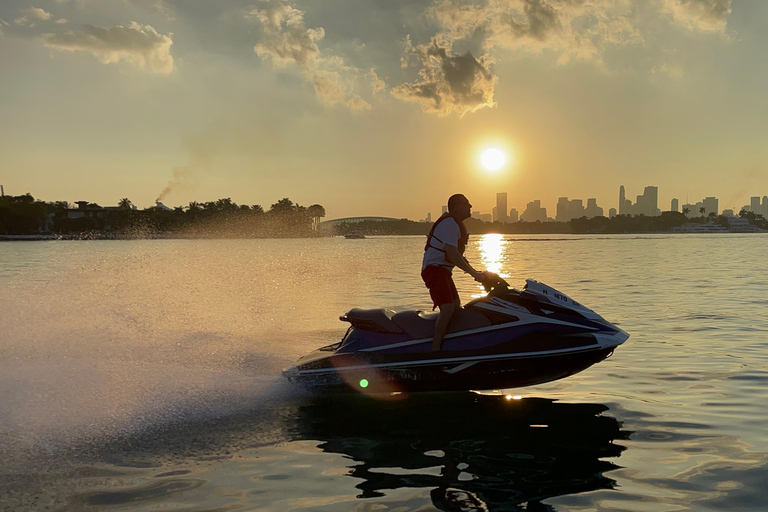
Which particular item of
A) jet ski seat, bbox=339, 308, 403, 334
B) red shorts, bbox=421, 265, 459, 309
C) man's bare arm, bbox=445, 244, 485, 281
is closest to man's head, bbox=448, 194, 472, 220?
man's bare arm, bbox=445, 244, 485, 281

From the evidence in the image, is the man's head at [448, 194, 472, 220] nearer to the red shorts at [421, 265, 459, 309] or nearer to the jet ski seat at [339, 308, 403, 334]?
the red shorts at [421, 265, 459, 309]

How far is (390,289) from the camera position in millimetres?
20688

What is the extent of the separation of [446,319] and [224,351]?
440cm

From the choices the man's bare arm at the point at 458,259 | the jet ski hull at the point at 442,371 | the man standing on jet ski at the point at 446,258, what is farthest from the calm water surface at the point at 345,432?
the man's bare arm at the point at 458,259

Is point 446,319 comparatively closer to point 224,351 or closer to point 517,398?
point 517,398

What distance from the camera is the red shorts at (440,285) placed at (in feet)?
20.9

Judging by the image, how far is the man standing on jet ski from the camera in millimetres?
6367

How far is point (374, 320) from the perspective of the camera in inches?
265

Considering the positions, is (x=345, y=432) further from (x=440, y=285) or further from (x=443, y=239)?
(x=443, y=239)

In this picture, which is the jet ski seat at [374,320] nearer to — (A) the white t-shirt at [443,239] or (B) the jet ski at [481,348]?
(B) the jet ski at [481,348]

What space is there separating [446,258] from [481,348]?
108 cm

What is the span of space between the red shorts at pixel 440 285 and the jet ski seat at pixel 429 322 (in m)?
0.22

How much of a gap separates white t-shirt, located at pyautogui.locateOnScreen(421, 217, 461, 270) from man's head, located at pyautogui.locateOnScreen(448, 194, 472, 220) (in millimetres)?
100

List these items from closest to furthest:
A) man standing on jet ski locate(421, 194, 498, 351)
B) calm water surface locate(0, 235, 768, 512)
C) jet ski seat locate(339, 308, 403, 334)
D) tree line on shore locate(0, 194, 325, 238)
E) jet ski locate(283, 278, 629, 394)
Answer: calm water surface locate(0, 235, 768, 512), jet ski locate(283, 278, 629, 394), man standing on jet ski locate(421, 194, 498, 351), jet ski seat locate(339, 308, 403, 334), tree line on shore locate(0, 194, 325, 238)
